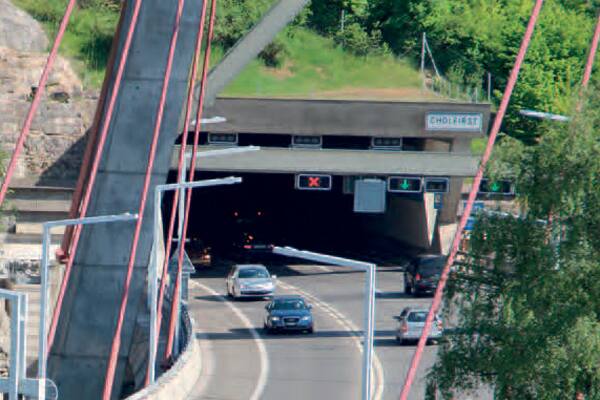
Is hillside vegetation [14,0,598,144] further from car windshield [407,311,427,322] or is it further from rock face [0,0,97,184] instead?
car windshield [407,311,427,322]

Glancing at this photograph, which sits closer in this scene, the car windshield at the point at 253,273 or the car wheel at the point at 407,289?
the car windshield at the point at 253,273

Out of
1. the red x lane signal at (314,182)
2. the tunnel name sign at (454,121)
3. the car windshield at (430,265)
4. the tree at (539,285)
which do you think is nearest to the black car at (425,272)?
the car windshield at (430,265)

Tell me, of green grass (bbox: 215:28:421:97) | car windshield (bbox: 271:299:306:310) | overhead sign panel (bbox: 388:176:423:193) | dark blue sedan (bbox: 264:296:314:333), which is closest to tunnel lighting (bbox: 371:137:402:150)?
overhead sign panel (bbox: 388:176:423:193)

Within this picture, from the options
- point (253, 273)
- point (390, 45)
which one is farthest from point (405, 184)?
point (390, 45)

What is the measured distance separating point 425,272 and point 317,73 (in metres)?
31.5

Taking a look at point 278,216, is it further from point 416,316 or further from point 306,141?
point 416,316

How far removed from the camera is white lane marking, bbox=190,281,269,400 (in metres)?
45.1

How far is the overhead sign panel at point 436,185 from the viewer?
76688 mm

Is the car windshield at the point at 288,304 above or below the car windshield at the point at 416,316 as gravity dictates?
below

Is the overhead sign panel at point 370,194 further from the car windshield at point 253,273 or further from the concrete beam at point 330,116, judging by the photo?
the car windshield at point 253,273

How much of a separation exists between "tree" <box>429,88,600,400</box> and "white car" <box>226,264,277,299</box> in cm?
4107

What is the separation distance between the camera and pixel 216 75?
6900 centimetres

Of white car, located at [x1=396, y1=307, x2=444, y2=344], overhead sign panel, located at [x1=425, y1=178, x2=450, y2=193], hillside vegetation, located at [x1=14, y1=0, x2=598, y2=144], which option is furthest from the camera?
hillside vegetation, located at [x1=14, y1=0, x2=598, y2=144]

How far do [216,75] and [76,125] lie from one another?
54.1ft
